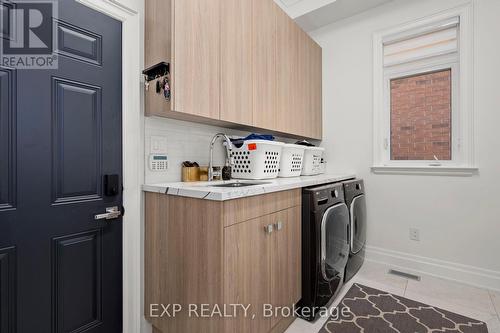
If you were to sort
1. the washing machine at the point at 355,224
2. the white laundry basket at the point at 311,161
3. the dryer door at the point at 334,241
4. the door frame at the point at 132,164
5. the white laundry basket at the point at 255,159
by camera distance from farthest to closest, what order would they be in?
the white laundry basket at the point at 311,161, the washing machine at the point at 355,224, the white laundry basket at the point at 255,159, the dryer door at the point at 334,241, the door frame at the point at 132,164

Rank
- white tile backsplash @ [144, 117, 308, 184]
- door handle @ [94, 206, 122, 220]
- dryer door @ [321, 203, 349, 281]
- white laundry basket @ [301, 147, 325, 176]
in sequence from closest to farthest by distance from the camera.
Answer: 1. door handle @ [94, 206, 122, 220]
2. white tile backsplash @ [144, 117, 308, 184]
3. dryer door @ [321, 203, 349, 281]
4. white laundry basket @ [301, 147, 325, 176]

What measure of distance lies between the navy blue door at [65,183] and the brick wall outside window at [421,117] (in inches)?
99.0

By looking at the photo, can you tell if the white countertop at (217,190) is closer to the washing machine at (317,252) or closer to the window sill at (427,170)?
the washing machine at (317,252)

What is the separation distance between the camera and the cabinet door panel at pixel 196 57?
137 centimetres

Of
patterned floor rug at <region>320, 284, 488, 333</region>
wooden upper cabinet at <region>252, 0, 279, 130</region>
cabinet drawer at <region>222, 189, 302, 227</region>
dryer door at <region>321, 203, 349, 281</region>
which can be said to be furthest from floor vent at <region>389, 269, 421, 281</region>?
wooden upper cabinet at <region>252, 0, 279, 130</region>

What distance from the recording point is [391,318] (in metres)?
1.68

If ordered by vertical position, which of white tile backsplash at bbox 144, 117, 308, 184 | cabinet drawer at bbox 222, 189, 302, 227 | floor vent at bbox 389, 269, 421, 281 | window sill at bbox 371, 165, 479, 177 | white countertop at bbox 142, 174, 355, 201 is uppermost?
white tile backsplash at bbox 144, 117, 308, 184

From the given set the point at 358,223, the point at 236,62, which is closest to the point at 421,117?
the point at 358,223

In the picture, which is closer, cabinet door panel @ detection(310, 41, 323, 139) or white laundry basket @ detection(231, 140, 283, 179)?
white laundry basket @ detection(231, 140, 283, 179)

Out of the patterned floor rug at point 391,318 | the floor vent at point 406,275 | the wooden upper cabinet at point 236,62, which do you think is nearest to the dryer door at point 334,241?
the patterned floor rug at point 391,318

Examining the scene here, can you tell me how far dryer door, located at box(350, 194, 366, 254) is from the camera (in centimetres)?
223

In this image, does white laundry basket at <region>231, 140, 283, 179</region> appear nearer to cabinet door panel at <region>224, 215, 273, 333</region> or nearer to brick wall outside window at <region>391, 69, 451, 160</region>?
Result: cabinet door panel at <region>224, 215, 273, 333</region>

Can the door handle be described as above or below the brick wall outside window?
below

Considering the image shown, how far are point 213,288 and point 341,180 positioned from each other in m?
1.61
